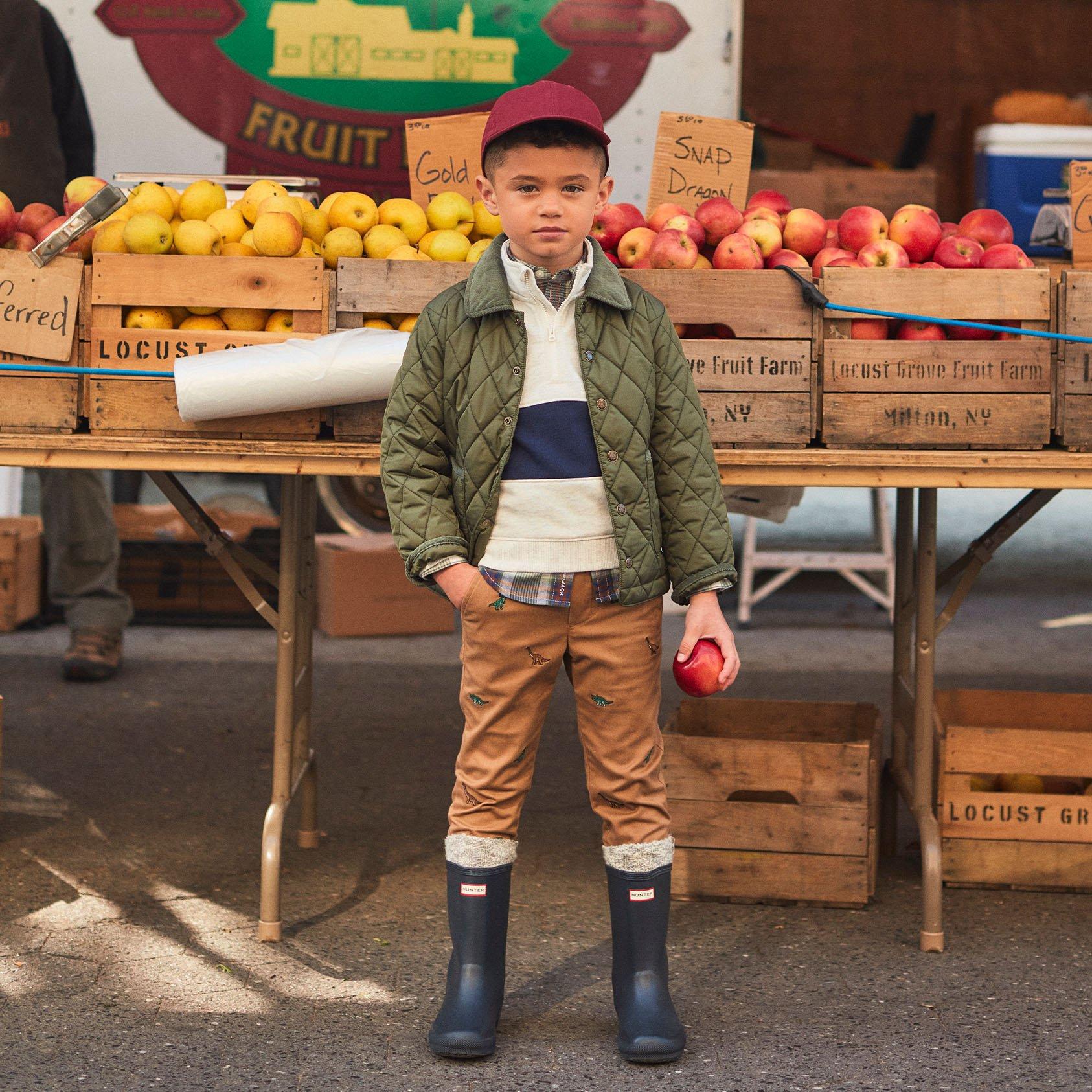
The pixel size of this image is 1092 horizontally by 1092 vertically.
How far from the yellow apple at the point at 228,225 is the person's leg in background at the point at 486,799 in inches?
51.0

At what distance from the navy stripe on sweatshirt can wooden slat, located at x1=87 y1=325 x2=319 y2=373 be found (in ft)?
2.75

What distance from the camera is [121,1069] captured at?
9.28 ft

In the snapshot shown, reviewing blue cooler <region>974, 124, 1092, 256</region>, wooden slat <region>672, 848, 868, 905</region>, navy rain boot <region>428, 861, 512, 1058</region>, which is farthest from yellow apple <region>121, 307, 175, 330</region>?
blue cooler <region>974, 124, 1092, 256</region>

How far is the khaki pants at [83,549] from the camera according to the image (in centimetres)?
586

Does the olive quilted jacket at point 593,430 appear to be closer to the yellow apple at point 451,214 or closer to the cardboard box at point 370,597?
the yellow apple at point 451,214

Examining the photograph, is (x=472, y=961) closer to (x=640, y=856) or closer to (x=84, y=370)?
(x=640, y=856)

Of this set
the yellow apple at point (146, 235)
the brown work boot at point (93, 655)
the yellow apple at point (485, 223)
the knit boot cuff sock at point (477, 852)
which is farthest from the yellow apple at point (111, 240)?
the brown work boot at point (93, 655)

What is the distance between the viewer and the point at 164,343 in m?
3.38

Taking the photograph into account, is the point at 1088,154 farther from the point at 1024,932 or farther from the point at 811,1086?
the point at 811,1086

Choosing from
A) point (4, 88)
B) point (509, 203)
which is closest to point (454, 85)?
point (4, 88)

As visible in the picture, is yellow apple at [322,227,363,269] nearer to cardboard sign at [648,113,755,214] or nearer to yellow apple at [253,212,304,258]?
yellow apple at [253,212,304,258]

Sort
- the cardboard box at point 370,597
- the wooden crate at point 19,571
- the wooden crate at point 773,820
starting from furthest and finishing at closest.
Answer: the cardboard box at point 370,597
the wooden crate at point 19,571
the wooden crate at point 773,820

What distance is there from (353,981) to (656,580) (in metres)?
1.13

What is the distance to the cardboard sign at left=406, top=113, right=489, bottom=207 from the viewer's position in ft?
12.8
